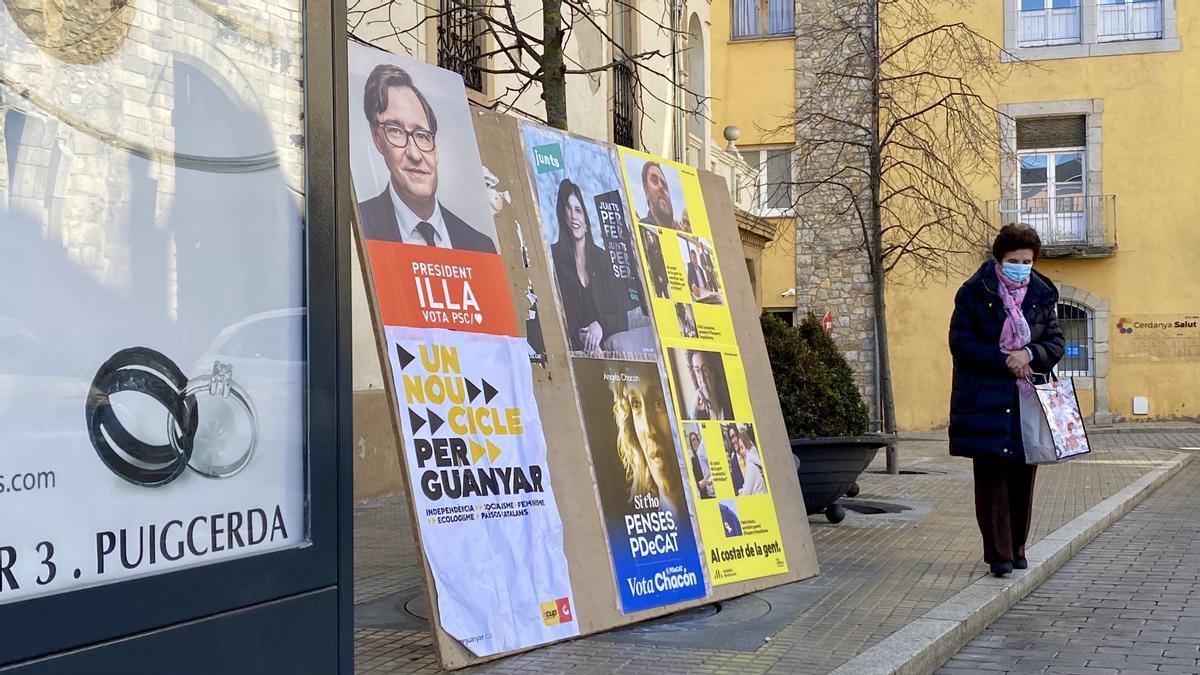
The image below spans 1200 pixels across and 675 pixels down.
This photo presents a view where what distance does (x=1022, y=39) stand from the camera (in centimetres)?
2928

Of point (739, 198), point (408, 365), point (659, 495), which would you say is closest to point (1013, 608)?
point (659, 495)

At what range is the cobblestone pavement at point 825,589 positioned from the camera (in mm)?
5227

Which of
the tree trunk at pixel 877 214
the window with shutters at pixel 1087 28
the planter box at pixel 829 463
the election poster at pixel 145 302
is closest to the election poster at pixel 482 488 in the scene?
the election poster at pixel 145 302

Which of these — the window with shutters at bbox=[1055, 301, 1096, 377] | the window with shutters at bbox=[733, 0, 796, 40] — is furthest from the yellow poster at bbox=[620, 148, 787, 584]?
the window with shutters at bbox=[733, 0, 796, 40]

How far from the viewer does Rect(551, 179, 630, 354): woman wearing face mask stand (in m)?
5.99

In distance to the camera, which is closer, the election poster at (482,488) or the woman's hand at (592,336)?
the election poster at (482,488)

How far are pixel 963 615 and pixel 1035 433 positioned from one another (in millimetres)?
1500

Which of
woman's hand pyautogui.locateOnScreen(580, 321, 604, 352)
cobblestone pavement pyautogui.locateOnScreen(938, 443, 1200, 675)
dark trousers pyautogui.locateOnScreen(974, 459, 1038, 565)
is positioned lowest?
cobblestone pavement pyautogui.locateOnScreen(938, 443, 1200, 675)

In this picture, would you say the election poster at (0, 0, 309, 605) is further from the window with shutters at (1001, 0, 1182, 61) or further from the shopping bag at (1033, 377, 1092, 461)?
the window with shutters at (1001, 0, 1182, 61)

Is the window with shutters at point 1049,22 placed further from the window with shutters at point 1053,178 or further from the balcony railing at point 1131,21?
the window with shutters at point 1053,178

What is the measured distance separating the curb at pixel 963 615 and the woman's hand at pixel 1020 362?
1147mm

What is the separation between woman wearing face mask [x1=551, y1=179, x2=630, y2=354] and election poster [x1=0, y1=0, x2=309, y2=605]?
2.85 metres

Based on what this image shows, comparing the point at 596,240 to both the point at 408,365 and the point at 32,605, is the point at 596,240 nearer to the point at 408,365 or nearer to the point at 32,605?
the point at 408,365

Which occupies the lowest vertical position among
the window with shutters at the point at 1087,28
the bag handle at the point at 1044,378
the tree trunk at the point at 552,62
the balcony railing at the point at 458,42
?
the bag handle at the point at 1044,378
